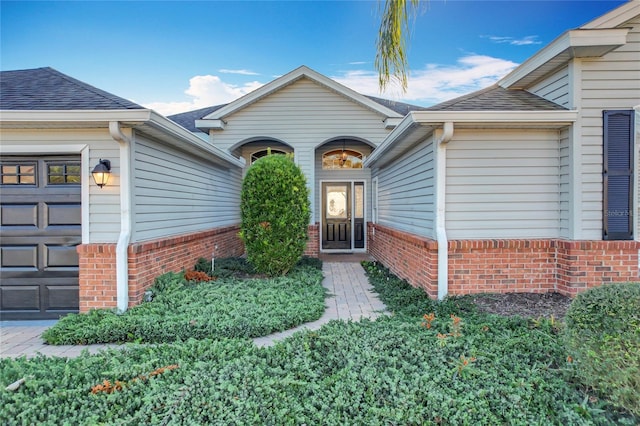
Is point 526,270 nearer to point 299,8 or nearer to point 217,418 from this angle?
point 217,418

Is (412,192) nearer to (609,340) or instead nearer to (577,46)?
(577,46)

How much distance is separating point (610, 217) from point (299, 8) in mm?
7753

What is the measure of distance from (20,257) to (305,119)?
6686 millimetres

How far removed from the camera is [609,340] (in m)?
2.18

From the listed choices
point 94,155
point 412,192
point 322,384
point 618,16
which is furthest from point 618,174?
point 94,155

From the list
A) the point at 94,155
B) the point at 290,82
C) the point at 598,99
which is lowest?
the point at 94,155

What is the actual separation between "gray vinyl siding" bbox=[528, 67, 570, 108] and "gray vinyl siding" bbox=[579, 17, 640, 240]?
18 centimetres

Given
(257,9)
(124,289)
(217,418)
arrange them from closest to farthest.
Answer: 1. (217,418)
2. (124,289)
3. (257,9)

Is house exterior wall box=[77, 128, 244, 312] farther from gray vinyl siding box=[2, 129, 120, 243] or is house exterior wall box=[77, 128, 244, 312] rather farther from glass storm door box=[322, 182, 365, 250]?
glass storm door box=[322, 182, 365, 250]

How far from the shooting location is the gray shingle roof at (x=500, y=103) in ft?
14.8

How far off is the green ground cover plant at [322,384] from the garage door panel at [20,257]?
79.6 inches

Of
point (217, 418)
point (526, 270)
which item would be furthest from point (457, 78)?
point (217, 418)

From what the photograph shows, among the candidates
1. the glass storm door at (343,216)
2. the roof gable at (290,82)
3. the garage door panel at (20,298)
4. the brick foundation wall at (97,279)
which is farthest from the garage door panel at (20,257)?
the glass storm door at (343,216)

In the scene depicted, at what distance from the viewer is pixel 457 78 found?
916 cm
